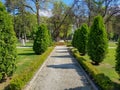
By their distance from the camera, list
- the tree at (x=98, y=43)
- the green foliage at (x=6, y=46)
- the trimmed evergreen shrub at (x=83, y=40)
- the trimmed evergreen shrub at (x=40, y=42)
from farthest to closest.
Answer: the trimmed evergreen shrub at (x=40, y=42)
the trimmed evergreen shrub at (x=83, y=40)
the tree at (x=98, y=43)
the green foliage at (x=6, y=46)

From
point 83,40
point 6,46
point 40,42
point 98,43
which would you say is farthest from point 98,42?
point 40,42

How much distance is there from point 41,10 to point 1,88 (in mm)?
35276

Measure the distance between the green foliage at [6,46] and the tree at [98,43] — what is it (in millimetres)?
7182

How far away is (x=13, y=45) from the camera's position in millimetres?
11938

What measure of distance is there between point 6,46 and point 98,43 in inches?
316

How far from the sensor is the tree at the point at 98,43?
57.6 feet

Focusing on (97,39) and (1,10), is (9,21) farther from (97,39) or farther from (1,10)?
(97,39)

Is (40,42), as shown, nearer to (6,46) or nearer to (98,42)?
(98,42)

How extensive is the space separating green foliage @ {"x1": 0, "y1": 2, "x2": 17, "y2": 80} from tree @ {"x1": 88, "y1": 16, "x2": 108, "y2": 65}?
7.18 meters

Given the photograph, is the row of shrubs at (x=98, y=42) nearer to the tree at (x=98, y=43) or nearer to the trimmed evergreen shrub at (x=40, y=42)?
the tree at (x=98, y=43)

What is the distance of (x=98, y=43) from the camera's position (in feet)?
58.3

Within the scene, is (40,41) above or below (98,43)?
below

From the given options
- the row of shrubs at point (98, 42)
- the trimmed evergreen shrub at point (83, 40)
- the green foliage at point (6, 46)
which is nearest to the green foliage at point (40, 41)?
the trimmed evergreen shrub at point (83, 40)

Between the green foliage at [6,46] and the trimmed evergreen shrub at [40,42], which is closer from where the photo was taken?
the green foliage at [6,46]
